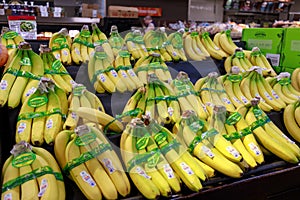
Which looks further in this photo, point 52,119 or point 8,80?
point 8,80

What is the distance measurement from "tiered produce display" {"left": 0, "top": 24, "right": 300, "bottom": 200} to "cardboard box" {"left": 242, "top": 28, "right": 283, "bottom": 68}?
0.61m

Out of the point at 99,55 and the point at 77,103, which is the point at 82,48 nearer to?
the point at 99,55

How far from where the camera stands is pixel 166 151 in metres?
1.32

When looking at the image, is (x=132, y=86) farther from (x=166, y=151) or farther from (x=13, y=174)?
(x=13, y=174)

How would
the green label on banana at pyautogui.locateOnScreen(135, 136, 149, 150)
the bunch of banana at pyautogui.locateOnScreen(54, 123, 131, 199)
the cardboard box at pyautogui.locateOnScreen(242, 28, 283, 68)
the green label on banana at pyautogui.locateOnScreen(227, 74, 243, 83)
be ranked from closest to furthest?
the bunch of banana at pyautogui.locateOnScreen(54, 123, 131, 199) < the green label on banana at pyautogui.locateOnScreen(135, 136, 149, 150) < the green label on banana at pyautogui.locateOnScreen(227, 74, 243, 83) < the cardboard box at pyautogui.locateOnScreen(242, 28, 283, 68)

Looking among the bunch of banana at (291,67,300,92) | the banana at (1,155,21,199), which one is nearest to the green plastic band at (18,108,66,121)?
the banana at (1,155,21,199)

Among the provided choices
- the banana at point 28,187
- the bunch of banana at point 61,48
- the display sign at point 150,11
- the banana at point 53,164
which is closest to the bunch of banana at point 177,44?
the bunch of banana at point 61,48

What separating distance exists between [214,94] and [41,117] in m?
0.90

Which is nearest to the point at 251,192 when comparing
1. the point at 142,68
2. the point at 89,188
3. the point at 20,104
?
the point at 89,188

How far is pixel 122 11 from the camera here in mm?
A: 5660

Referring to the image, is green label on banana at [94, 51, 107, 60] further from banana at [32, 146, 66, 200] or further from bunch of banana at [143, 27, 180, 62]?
banana at [32, 146, 66, 200]

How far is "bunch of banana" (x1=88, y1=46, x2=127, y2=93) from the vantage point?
169cm

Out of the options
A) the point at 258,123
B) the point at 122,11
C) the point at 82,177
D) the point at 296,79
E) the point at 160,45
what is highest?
the point at 122,11

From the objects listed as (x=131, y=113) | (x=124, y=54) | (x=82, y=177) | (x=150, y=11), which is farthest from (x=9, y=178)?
(x=150, y=11)
